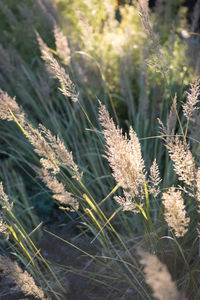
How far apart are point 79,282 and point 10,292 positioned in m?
0.39

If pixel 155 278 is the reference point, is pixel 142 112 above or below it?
below

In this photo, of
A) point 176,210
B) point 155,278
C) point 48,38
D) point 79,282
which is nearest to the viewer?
point 155,278

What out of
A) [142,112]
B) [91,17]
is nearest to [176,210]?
[142,112]

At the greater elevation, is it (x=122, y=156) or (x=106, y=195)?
(x=122, y=156)

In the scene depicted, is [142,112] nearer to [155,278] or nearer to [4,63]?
[4,63]

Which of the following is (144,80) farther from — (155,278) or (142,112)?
(155,278)

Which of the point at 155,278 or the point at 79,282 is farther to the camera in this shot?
the point at 79,282

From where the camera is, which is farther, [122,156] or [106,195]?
[106,195]

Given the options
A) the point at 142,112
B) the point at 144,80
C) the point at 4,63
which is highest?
the point at 4,63

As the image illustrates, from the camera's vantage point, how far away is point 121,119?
3.39 meters

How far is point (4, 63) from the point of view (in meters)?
2.71

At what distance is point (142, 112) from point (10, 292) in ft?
5.01

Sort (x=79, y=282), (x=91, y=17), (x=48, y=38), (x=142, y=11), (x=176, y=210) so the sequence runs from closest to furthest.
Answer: (x=176, y=210), (x=142, y=11), (x=79, y=282), (x=48, y=38), (x=91, y=17)

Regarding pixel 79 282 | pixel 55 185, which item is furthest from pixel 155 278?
pixel 79 282
